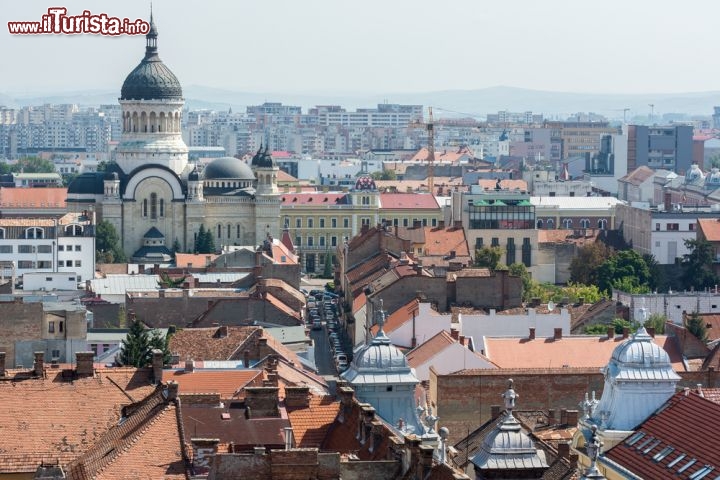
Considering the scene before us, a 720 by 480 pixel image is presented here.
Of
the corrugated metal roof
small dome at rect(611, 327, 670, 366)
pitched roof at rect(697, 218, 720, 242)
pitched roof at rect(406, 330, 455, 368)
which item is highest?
small dome at rect(611, 327, 670, 366)

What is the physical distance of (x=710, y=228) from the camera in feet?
417

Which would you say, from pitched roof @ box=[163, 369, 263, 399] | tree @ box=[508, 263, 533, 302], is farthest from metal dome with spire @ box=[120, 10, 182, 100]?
pitched roof @ box=[163, 369, 263, 399]

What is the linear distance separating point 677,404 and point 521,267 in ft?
235

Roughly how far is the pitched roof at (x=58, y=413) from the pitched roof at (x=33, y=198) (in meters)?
115

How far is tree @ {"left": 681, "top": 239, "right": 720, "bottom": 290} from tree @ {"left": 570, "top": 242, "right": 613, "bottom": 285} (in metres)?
4.24

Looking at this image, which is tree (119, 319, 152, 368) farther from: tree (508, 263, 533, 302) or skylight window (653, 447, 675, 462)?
tree (508, 263, 533, 302)

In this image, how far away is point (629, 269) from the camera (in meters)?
115

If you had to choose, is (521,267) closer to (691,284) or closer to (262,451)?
(691,284)

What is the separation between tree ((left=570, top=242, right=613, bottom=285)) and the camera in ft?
390

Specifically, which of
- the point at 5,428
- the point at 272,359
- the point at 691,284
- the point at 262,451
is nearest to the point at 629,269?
the point at 691,284

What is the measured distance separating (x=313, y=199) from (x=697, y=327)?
79206mm

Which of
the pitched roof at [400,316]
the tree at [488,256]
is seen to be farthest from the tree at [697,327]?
the tree at [488,256]

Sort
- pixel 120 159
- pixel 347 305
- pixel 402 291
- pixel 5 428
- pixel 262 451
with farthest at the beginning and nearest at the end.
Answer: pixel 120 159
pixel 347 305
pixel 402 291
pixel 5 428
pixel 262 451

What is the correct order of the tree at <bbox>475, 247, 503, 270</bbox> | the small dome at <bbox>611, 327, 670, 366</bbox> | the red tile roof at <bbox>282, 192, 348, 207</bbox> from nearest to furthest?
1. the small dome at <bbox>611, 327, 670, 366</bbox>
2. the tree at <bbox>475, 247, 503, 270</bbox>
3. the red tile roof at <bbox>282, 192, 348, 207</bbox>
